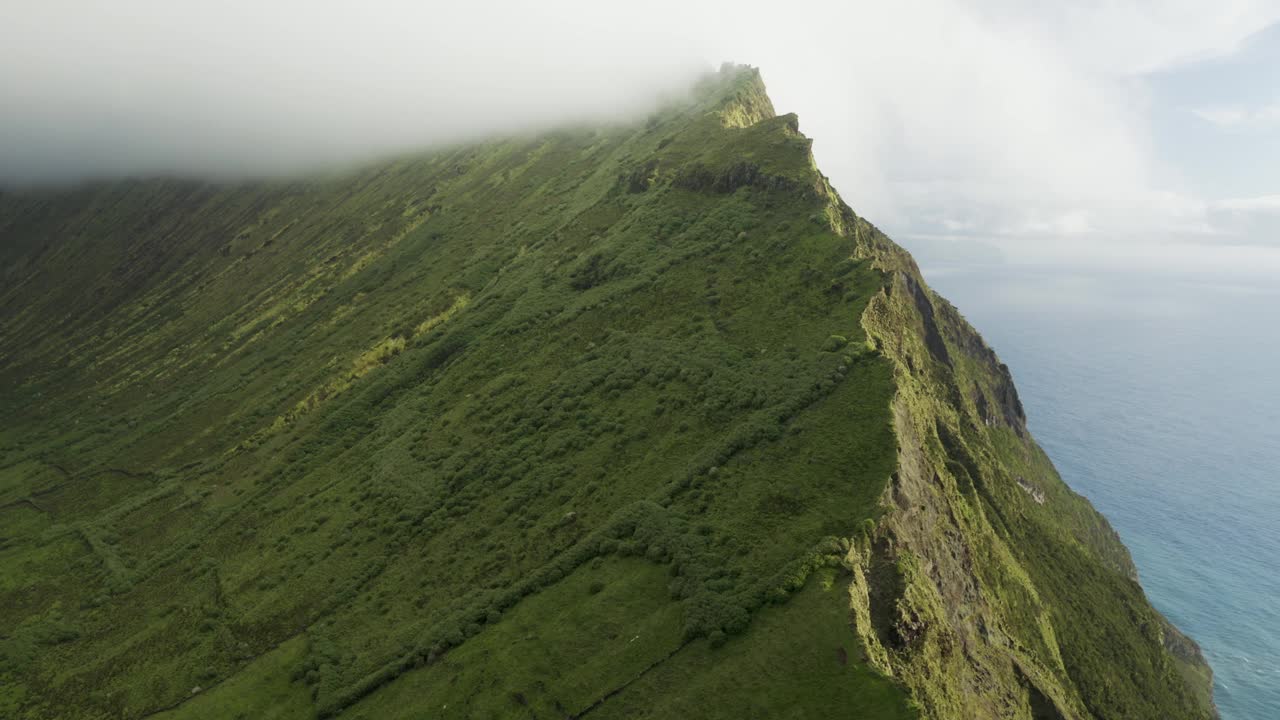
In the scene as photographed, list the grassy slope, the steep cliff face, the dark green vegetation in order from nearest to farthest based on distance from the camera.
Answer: the steep cliff face → the dark green vegetation → the grassy slope

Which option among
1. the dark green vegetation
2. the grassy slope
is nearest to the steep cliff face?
the dark green vegetation

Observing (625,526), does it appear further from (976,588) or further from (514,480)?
(976,588)

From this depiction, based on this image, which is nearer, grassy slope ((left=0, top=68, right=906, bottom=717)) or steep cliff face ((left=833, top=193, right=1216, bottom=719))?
steep cliff face ((left=833, top=193, right=1216, bottom=719))

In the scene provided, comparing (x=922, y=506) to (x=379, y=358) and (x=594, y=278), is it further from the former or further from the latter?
(x=379, y=358)

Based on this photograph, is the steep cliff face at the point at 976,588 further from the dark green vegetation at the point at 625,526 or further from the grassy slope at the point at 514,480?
the grassy slope at the point at 514,480

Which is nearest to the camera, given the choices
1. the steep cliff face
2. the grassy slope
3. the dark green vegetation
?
the steep cliff face

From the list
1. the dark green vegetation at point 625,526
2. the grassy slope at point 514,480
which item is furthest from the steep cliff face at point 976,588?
the grassy slope at point 514,480

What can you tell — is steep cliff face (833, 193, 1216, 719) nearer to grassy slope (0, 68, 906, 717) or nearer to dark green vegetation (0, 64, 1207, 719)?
dark green vegetation (0, 64, 1207, 719)

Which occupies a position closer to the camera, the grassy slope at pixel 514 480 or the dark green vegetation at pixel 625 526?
the dark green vegetation at pixel 625 526

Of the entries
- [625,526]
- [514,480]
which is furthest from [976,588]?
[514,480]

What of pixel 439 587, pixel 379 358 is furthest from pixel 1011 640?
pixel 379 358
